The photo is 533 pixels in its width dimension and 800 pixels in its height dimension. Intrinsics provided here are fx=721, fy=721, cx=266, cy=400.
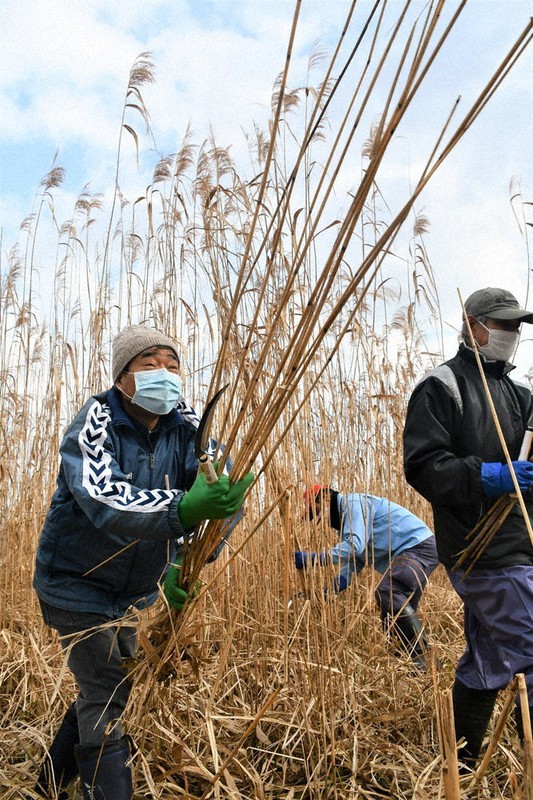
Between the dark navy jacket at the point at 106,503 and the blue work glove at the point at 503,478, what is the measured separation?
0.88 m

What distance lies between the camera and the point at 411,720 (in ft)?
8.59

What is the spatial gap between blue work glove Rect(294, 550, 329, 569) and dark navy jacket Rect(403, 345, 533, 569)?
1.27ft

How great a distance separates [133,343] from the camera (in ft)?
7.09

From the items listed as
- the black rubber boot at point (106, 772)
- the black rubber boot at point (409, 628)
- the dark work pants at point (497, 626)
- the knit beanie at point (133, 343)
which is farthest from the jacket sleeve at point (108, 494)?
the black rubber boot at point (409, 628)

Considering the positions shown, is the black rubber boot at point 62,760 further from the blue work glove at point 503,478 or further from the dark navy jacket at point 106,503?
the blue work glove at point 503,478

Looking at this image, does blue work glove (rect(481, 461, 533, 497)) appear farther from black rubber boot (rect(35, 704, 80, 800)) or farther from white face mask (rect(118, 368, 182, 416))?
black rubber boot (rect(35, 704, 80, 800))

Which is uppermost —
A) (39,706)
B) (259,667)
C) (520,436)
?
(520,436)

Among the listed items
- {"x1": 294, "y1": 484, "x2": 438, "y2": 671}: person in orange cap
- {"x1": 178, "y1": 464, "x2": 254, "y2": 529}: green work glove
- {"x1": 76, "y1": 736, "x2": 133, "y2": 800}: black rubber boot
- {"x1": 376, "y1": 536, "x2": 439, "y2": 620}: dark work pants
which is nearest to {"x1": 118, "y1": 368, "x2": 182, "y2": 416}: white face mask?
{"x1": 178, "y1": 464, "x2": 254, "y2": 529}: green work glove

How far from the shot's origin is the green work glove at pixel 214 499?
1.55 metres

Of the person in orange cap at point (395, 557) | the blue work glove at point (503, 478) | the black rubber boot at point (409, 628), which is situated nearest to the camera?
the blue work glove at point (503, 478)

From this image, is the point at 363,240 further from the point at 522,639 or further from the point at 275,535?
the point at 522,639

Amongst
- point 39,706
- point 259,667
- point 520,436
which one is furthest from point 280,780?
point 520,436

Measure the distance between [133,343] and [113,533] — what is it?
571 millimetres

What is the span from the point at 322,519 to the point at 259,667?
620 millimetres
